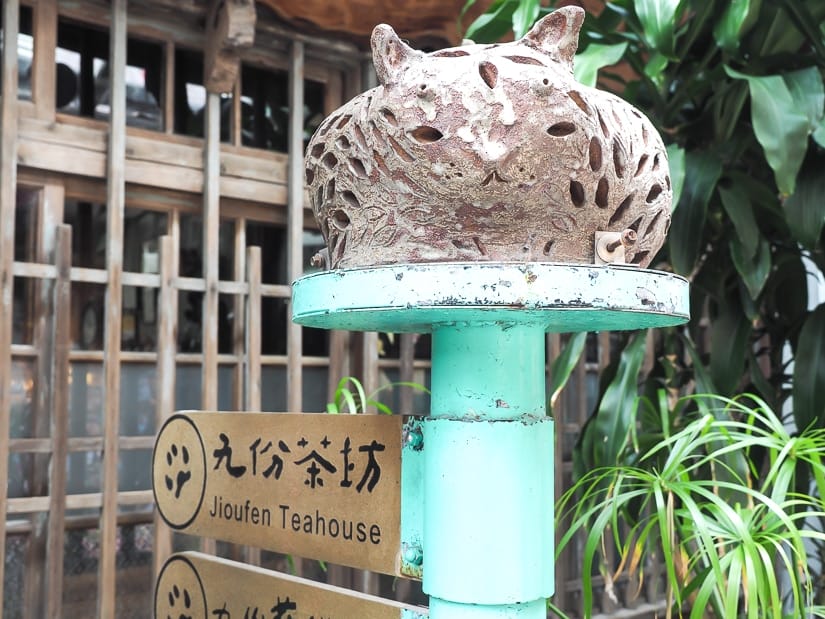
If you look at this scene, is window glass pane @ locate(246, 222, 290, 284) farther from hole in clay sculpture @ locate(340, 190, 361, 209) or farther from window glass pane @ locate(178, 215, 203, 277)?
hole in clay sculpture @ locate(340, 190, 361, 209)

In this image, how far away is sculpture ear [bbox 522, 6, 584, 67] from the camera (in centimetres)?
65

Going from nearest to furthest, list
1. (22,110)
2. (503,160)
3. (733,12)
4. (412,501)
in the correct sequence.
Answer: (503,160), (412,501), (733,12), (22,110)

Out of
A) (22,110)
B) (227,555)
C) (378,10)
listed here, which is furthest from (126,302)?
(378,10)

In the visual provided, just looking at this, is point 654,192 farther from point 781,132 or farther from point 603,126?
point 781,132

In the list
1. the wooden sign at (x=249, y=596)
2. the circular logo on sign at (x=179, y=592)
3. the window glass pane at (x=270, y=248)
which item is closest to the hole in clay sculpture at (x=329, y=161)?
the wooden sign at (x=249, y=596)

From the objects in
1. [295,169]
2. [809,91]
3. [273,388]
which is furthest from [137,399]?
[809,91]

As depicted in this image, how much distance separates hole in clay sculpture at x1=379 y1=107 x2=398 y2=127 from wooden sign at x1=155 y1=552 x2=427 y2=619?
15.7 inches

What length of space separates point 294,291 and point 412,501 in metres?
0.21

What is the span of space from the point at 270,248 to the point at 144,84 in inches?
18.0

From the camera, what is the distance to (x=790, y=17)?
1572 millimetres

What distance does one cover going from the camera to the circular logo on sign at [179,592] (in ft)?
3.05

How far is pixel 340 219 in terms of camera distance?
69cm

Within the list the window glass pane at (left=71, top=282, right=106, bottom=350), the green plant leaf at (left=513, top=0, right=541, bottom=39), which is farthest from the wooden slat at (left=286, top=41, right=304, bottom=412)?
the green plant leaf at (left=513, top=0, right=541, bottom=39)

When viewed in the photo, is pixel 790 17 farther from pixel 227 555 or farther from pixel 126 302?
pixel 227 555
